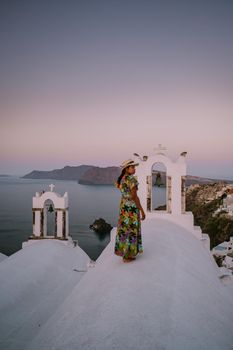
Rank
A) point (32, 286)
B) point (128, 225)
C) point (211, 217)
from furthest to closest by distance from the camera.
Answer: point (211, 217), point (32, 286), point (128, 225)

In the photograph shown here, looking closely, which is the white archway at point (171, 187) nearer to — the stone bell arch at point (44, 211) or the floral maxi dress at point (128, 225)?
the stone bell arch at point (44, 211)

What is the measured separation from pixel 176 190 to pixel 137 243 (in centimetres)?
546

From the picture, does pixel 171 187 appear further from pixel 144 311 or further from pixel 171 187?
pixel 144 311

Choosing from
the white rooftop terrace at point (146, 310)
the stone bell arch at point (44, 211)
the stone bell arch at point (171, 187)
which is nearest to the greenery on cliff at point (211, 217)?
the stone bell arch at point (44, 211)

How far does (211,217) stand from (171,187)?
58.6 m

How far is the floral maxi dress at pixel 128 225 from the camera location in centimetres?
553

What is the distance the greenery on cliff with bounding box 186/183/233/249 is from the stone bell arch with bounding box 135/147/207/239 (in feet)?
147

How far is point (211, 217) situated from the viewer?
6588cm

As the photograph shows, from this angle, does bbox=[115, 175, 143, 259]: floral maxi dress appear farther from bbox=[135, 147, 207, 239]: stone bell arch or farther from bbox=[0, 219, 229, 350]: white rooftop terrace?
bbox=[135, 147, 207, 239]: stone bell arch

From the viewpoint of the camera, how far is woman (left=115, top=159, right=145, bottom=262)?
553 cm

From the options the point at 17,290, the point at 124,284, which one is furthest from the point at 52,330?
the point at 17,290

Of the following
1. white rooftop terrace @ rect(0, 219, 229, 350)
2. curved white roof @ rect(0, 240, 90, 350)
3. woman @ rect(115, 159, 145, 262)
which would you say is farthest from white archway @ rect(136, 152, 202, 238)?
woman @ rect(115, 159, 145, 262)

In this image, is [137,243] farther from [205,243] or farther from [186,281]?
[205,243]

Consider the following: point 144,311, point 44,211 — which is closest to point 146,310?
point 144,311
